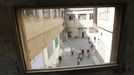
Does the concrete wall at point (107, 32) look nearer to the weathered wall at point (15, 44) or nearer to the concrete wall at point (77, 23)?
the weathered wall at point (15, 44)

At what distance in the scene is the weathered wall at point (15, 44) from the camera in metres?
1.39

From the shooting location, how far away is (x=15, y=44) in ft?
4.86

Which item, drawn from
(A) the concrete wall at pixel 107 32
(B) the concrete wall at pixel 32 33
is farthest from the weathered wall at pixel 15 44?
(A) the concrete wall at pixel 107 32

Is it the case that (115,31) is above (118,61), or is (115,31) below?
above

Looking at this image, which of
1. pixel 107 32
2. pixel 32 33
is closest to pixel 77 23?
pixel 107 32

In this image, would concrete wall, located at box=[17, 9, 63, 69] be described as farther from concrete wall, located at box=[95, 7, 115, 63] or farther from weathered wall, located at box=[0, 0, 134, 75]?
concrete wall, located at box=[95, 7, 115, 63]

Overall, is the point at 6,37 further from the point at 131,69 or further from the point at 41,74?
the point at 131,69

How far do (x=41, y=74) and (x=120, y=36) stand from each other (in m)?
1.07

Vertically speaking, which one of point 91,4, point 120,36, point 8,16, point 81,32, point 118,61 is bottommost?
point 81,32

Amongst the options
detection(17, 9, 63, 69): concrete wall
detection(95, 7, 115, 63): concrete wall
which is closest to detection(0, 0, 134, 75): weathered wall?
detection(17, 9, 63, 69): concrete wall

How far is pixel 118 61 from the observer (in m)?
1.71

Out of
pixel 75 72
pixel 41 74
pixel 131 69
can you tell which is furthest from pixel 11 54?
pixel 131 69

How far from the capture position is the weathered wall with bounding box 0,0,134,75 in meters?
1.39

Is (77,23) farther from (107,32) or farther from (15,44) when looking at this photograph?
(15,44)
